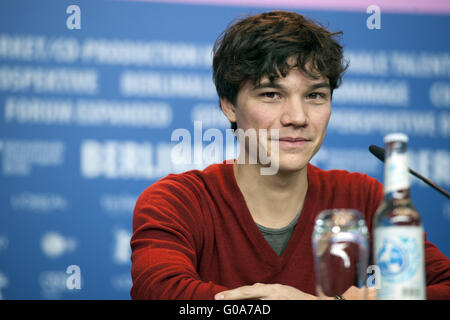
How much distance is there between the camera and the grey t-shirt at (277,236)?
1321 millimetres

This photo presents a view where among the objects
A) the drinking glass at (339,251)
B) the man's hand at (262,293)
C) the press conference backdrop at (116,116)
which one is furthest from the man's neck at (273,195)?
the press conference backdrop at (116,116)

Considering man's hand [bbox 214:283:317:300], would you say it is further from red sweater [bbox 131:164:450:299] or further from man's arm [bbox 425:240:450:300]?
man's arm [bbox 425:240:450:300]

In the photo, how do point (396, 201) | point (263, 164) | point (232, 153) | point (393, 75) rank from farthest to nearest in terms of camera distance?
point (393, 75) < point (232, 153) < point (263, 164) < point (396, 201)

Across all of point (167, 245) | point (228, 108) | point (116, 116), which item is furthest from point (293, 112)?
point (116, 116)

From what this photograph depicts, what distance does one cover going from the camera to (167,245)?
1.08m

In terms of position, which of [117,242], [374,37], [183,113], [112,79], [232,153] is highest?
[374,37]

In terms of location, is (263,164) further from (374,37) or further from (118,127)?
(374,37)

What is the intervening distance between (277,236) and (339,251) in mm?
592

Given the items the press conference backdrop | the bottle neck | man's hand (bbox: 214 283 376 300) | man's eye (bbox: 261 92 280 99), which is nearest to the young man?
man's eye (bbox: 261 92 280 99)

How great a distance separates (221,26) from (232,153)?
1.94ft

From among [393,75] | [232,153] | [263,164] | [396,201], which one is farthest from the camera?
[393,75]

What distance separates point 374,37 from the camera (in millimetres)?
2457

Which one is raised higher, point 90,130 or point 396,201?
point 90,130

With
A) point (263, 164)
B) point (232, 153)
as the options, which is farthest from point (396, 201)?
point (232, 153)
